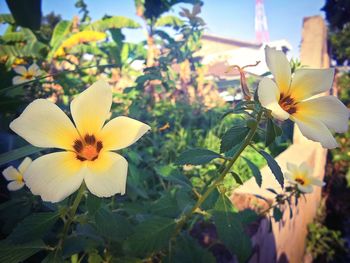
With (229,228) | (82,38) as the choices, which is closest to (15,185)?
(229,228)

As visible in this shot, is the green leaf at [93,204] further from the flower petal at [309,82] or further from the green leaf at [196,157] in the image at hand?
the flower petal at [309,82]

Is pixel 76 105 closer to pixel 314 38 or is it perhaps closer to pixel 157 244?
pixel 157 244

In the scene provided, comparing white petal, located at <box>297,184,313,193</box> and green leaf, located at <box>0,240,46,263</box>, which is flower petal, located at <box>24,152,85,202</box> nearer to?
green leaf, located at <box>0,240,46,263</box>

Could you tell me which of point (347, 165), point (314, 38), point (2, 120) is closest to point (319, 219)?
point (347, 165)

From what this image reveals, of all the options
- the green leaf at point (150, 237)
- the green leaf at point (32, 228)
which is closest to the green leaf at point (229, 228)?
the green leaf at point (150, 237)

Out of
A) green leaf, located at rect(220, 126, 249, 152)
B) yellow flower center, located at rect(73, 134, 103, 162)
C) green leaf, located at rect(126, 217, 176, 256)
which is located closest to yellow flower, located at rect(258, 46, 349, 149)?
green leaf, located at rect(220, 126, 249, 152)

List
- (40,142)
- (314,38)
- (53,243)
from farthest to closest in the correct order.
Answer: (314,38) → (53,243) → (40,142)
